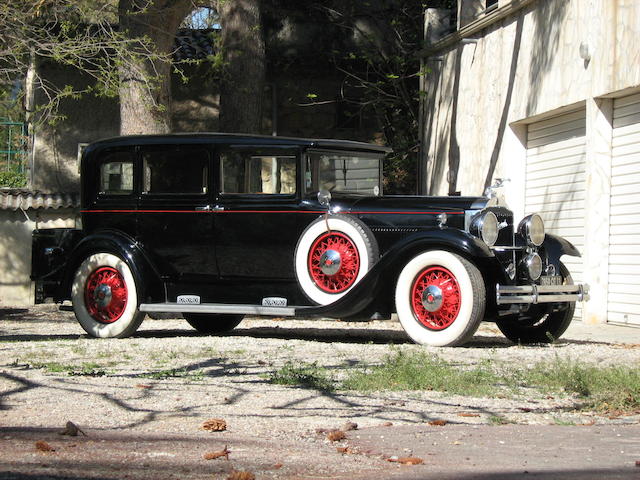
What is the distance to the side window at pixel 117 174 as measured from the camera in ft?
32.5

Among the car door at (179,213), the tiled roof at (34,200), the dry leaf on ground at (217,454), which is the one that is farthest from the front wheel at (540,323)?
the tiled roof at (34,200)

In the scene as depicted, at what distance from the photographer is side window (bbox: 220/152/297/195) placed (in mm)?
9234

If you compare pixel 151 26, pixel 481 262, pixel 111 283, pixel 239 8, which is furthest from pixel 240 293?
pixel 239 8

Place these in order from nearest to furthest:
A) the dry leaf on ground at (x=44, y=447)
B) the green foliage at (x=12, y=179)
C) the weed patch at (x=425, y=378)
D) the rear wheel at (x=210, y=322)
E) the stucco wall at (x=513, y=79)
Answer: the dry leaf on ground at (x=44, y=447) < the weed patch at (x=425, y=378) < the rear wheel at (x=210, y=322) < the stucco wall at (x=513, y=79) < the green foliage at (x=12, y=179)

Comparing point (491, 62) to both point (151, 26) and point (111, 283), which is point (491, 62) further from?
point (111, 283)

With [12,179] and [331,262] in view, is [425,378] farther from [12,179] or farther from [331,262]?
[12,179]

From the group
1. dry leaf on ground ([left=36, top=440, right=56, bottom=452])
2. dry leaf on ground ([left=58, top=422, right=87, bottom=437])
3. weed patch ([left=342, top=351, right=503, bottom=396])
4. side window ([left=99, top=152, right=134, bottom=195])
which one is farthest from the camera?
side window ([left=99, top=152, right=134, bottom=195])

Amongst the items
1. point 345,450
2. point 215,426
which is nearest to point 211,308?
point 215,426

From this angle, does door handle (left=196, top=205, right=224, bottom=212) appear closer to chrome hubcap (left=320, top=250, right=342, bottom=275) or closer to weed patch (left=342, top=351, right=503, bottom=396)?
chrome hubcap (left=320, top=250, right=342, bottom=275)

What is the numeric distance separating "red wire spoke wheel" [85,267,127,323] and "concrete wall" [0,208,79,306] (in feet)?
24.7

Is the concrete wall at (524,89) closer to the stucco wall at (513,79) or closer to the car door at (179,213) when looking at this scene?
the stucco wall at (513,79)

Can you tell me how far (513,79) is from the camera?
14.4 metres

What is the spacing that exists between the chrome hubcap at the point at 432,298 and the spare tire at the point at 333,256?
0.58 metres

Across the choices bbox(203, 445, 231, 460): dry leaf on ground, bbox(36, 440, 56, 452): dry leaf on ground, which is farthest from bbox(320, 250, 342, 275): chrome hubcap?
bbox(36, 440, 56, 452): dry leaf on ground
